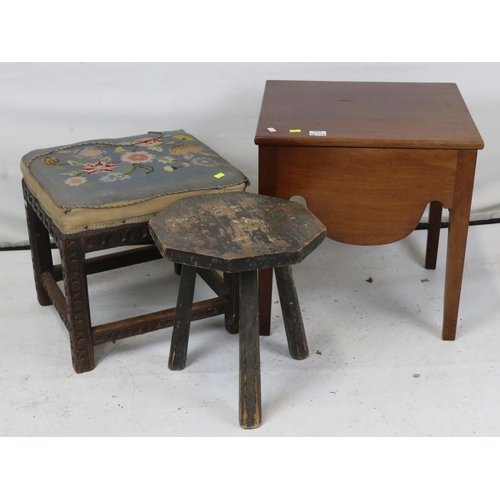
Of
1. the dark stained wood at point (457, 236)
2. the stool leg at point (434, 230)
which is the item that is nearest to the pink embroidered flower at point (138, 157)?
the dark stained wood at point (457, 236)

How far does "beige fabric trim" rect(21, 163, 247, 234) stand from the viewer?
6.18 ft

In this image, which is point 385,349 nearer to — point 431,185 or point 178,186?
point 431,185

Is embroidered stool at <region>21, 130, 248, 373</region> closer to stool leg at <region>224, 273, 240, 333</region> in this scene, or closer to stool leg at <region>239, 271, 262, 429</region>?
stool leg at <region>224, 273, 240, 333</region>

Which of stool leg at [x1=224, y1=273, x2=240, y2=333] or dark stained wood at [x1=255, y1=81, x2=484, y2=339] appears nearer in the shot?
dark stained wood at [x1=255, y1=81, x2=484, y2=339]

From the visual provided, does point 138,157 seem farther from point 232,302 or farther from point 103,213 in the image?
point 232,302

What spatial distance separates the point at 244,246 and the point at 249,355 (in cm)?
26

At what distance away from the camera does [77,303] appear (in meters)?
2.00

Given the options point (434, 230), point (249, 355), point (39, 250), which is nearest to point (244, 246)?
point (249, 355)

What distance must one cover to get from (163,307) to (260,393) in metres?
0.58

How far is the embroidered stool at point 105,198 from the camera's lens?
1917 millimetres

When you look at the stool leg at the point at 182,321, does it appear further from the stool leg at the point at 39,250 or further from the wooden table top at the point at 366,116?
the stool leg at the point at 39,250

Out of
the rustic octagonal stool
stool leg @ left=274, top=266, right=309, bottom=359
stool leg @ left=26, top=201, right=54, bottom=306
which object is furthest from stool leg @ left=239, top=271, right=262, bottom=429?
stool leg @ left=26, top=201, right=54, bottom=306

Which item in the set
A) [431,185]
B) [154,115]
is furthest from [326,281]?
[154,115]

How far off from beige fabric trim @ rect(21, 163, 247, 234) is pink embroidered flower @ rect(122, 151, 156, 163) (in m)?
0.18
